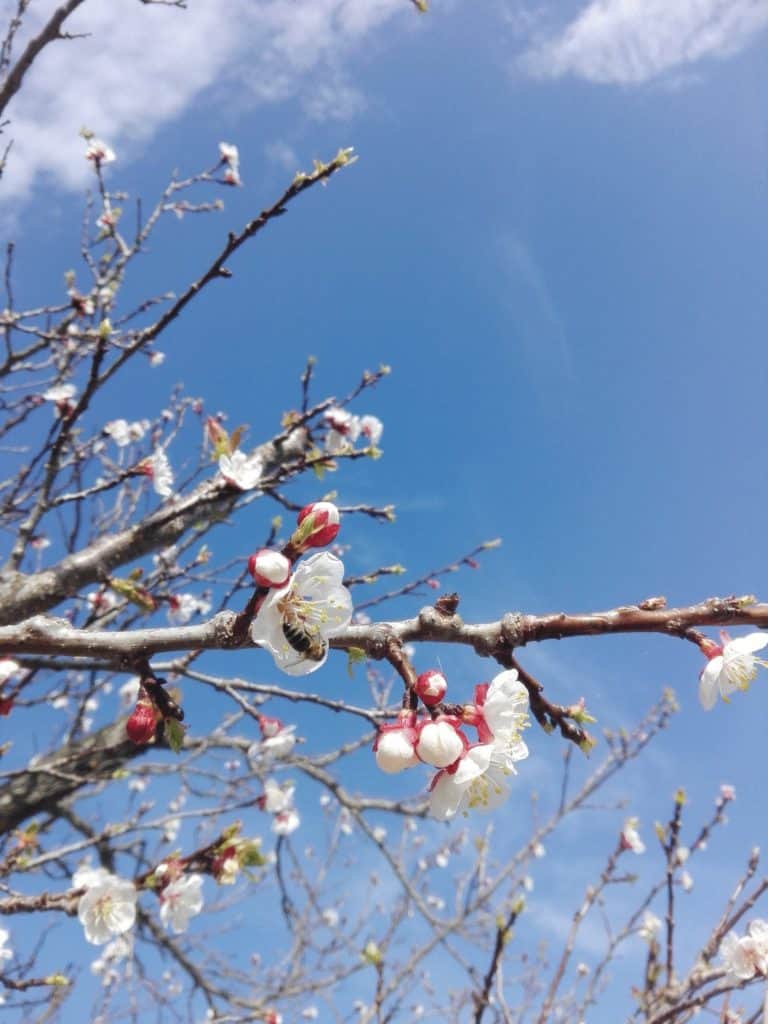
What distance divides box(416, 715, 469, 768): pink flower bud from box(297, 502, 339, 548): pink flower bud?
336 mm

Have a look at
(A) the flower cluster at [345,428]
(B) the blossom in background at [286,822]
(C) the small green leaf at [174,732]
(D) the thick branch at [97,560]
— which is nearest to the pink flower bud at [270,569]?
(C) the small green leaf at [174,732]

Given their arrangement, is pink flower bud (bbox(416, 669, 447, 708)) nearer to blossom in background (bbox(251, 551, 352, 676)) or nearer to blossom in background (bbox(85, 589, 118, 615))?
blossom in background (bbox(251, 551, 352, 676))

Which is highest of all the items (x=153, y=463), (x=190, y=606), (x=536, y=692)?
(x=190, y=606)

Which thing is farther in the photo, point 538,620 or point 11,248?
point 11,248

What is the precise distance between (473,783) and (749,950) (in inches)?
94.4

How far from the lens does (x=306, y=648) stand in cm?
110

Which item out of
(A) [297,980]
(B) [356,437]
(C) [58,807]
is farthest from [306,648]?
(A) [297,980]

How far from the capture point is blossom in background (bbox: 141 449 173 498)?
12.9 feet

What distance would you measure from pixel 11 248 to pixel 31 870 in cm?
321

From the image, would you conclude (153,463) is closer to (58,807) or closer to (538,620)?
(58,807)

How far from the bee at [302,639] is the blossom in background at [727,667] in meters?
0.64

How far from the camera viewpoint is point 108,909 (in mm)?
2980

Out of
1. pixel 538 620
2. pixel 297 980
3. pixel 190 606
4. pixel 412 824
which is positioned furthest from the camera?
pixel 412 824

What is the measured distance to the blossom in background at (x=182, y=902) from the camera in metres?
3.33
